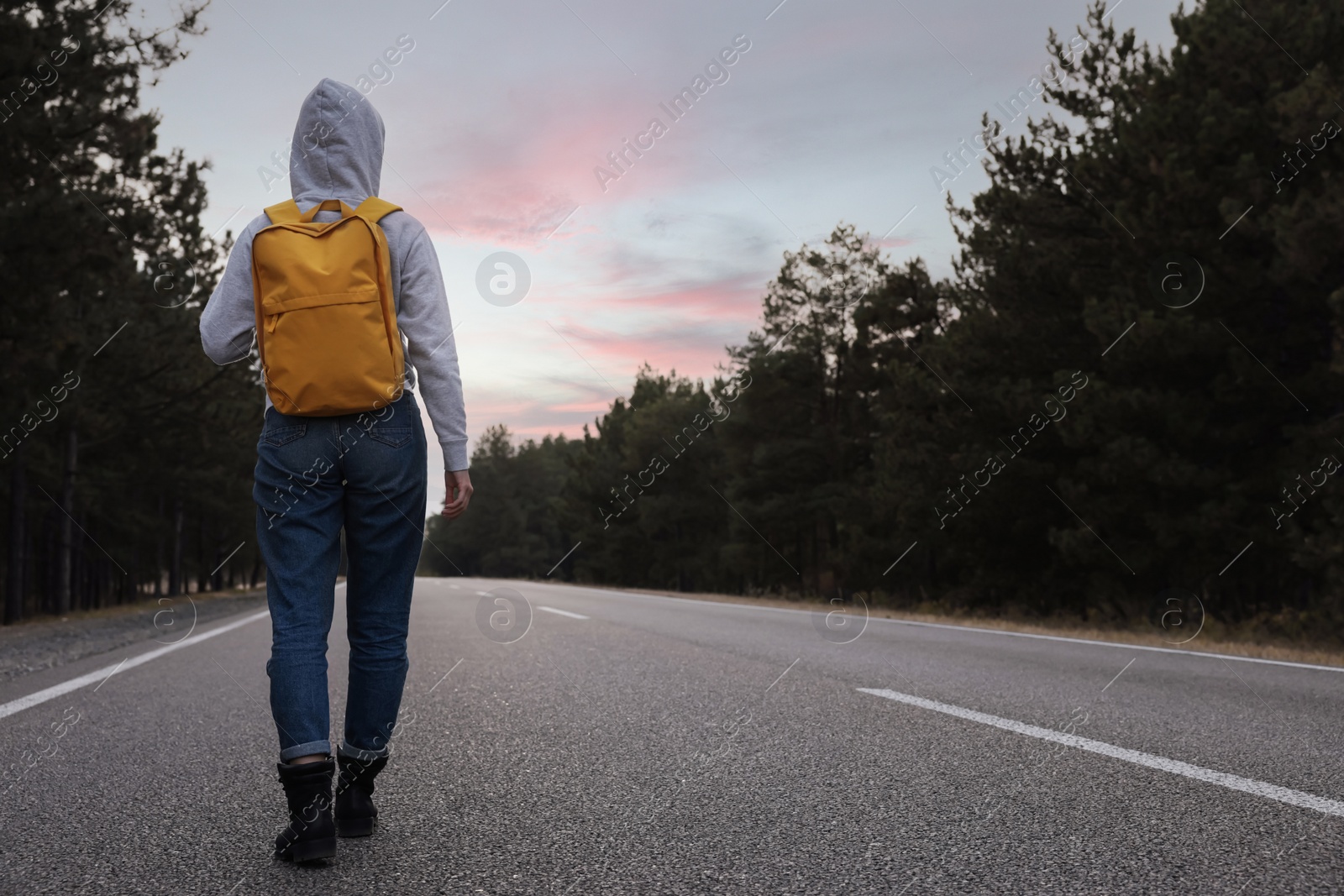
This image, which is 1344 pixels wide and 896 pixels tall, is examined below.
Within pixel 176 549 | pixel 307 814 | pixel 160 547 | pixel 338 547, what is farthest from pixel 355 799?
pixel 160 547

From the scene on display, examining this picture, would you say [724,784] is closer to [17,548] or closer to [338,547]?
[338,547]

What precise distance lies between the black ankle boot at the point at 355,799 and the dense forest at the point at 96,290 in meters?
11.5

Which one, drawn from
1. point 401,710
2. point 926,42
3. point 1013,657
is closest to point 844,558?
point 926,42

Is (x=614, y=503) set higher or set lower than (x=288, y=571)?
higher

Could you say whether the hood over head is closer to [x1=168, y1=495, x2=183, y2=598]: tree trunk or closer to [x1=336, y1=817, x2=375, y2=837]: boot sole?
[x1=336, y1=817, x2=375, y2=837]: boot sole

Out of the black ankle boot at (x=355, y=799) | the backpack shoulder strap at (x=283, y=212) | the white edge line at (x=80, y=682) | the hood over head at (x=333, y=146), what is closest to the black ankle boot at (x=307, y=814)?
the black ankle boot at (x=355, y=799)

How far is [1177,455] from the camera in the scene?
14.9m

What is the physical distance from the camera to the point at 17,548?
18.3 meters

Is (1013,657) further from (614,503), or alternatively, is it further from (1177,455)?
(614,503)

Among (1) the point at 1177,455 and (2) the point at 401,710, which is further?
(1) the point at 1177,455

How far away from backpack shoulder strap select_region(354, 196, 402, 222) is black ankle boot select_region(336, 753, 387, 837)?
1444mm

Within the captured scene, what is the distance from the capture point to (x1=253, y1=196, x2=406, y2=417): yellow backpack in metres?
2.45

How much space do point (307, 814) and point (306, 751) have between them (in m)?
0.15

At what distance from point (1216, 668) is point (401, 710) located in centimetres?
546
